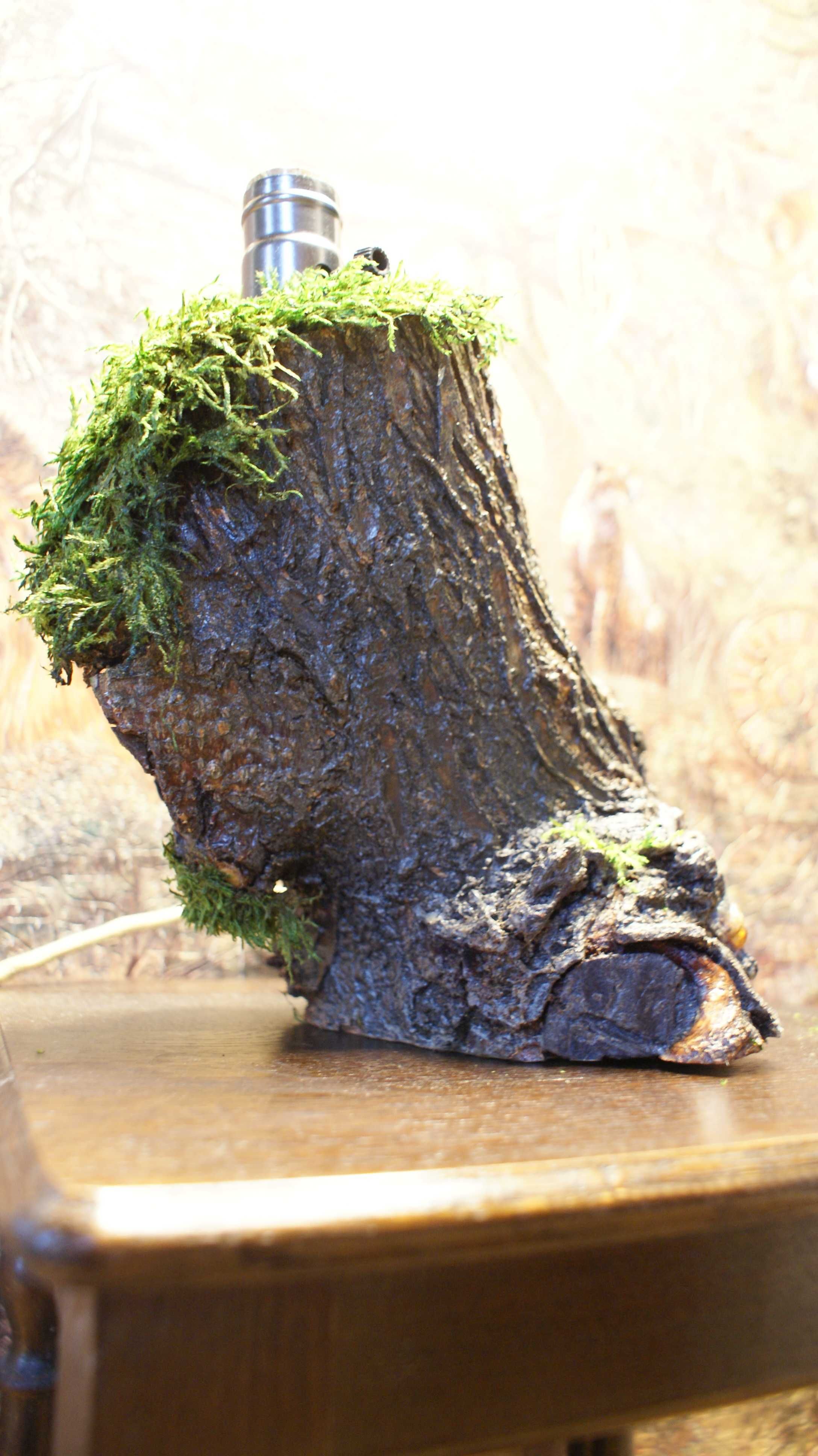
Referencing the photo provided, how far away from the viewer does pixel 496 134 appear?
74.7 inches

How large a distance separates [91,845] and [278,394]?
3.08 feet

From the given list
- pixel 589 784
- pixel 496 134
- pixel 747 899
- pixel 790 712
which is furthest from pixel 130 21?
pixel 747 899

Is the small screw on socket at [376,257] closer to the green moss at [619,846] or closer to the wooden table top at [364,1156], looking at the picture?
the green moss at [619,846]

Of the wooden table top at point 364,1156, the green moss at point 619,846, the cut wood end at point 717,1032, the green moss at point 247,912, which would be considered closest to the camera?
the wooden table top at point 364,1156

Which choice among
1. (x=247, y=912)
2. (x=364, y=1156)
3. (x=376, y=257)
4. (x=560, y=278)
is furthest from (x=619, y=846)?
(x=560, y=278)

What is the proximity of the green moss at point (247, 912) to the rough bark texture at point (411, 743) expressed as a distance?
0.13 ft

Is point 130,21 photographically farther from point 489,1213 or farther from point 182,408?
point 489,1213

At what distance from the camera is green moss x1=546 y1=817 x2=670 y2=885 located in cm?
87

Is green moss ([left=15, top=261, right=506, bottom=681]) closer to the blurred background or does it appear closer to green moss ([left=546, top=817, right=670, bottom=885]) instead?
green moss ([left=546, top=817, right=670, bottom=885])

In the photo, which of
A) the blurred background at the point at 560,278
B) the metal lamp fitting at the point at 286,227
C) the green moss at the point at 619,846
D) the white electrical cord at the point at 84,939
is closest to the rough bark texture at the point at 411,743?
the green moss at the point at 619,846

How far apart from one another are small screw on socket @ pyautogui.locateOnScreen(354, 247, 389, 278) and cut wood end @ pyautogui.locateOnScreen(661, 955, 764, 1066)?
2.44 ft

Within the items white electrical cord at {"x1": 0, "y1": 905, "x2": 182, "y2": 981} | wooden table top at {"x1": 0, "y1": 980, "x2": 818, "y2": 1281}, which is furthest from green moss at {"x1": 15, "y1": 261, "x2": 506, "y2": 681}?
white electrical cord at {"x1": 0, "y1": 905, "x2": 182, "y2": 981}

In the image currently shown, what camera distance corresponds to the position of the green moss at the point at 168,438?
0.84 m

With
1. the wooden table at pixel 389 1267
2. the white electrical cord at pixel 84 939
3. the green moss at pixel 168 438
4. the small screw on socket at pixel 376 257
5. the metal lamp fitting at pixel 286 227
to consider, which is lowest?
the wooden table at pixel 389 1267
